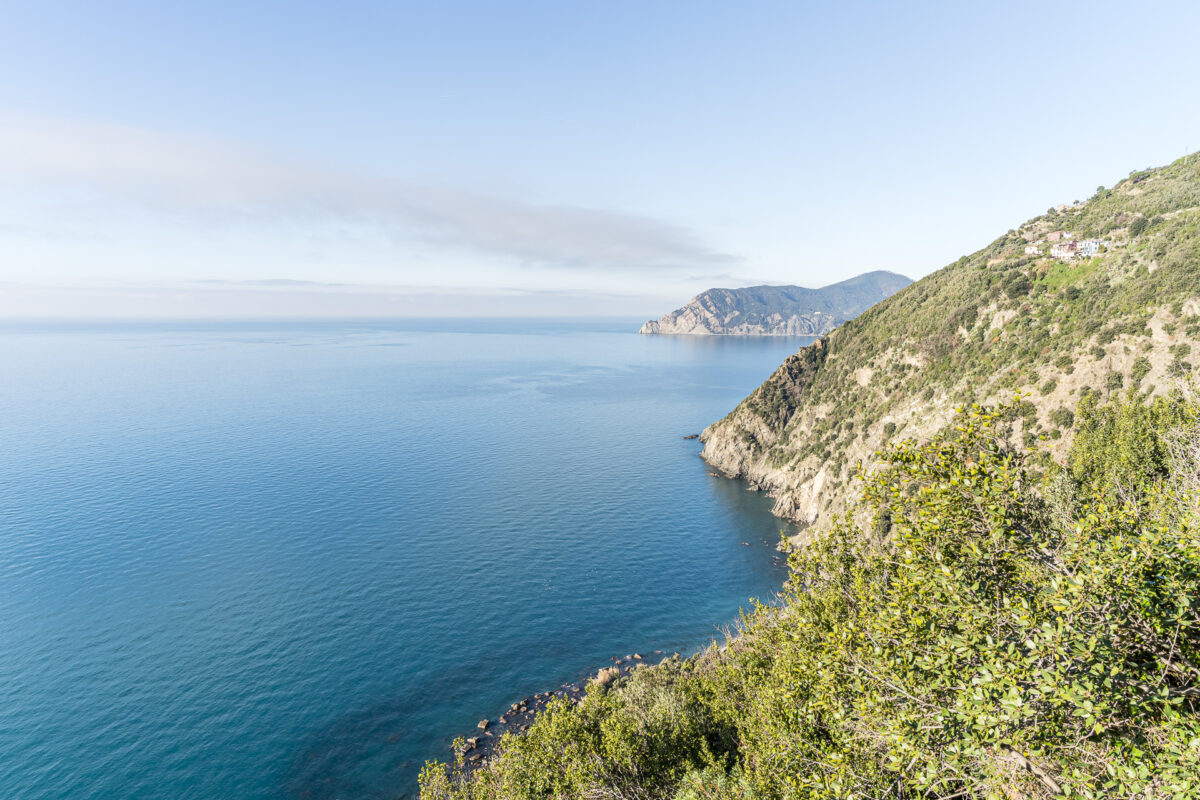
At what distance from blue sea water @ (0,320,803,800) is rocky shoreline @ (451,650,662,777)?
1.62 meters

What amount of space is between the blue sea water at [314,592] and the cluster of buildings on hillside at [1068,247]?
73.5m

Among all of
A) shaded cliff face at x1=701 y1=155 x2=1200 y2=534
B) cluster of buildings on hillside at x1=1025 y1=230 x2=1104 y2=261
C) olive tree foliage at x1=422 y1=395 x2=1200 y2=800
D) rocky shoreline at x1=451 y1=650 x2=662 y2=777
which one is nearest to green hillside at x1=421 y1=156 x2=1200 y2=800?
olive tree foliage at x1=422 y1=395 x2=1200 y2=800

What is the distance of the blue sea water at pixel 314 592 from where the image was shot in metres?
46.7

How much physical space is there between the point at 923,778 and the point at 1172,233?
11145cm

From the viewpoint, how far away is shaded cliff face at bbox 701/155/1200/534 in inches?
2598

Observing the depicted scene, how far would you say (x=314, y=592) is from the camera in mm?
68250

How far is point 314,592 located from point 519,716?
117ft

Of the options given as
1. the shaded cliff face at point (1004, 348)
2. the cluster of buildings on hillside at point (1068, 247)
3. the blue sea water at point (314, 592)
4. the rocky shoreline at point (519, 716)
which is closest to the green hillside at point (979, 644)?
the shaded cliff face at point (1004, 348)

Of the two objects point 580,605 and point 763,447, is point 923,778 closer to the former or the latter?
point 580,605

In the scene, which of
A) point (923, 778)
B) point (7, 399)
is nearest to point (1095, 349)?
point (923, 778)

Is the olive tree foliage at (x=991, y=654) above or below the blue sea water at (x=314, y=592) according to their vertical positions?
above

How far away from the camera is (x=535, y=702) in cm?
5306

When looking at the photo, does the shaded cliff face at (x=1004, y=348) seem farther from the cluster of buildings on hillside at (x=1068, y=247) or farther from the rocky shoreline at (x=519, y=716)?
the rocky shoreline at (x=519, y=716)

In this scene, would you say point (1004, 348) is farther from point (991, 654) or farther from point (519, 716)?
point (991, 654)
